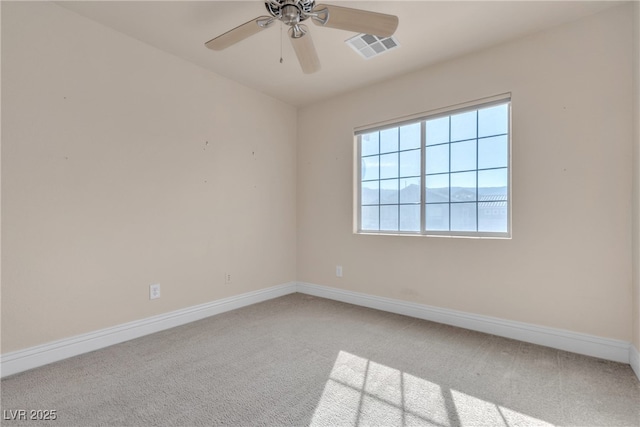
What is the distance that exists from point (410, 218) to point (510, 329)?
1.33m

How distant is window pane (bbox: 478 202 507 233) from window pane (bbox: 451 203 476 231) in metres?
0.06

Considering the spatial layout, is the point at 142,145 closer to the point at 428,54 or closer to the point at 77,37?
the point at 77,37

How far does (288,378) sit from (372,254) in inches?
71.6

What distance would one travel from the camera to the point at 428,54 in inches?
109

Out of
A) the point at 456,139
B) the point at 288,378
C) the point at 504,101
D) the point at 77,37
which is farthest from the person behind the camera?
the point at 456,139

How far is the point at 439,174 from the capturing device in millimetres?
Result: 3041

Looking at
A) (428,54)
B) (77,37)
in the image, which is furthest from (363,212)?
(77,37)

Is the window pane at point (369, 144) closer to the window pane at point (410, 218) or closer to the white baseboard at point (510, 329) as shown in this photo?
the window pane at point (410, 218)

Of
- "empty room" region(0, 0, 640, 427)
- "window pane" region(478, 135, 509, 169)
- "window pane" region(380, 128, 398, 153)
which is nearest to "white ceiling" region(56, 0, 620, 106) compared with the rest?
"empty room" region(0, 0, 640, 427)

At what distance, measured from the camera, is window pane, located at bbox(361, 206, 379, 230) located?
3.54 m

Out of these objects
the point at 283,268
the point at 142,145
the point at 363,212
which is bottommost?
the point at 283,268

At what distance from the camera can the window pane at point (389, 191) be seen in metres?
3.38

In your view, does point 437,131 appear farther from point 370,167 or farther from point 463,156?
point 370,167

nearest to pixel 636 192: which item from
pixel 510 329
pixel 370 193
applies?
pixel 510 329
